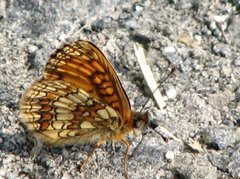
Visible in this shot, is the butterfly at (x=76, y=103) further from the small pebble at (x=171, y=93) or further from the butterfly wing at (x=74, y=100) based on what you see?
the small pebble at (x=171, y=93)

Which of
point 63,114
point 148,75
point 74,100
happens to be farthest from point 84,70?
point 148,75

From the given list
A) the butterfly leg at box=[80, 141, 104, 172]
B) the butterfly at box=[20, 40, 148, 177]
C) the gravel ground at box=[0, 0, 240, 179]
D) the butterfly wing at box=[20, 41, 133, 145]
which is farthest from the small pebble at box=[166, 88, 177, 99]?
the butterfly leg at box=[80, 141, 104, 172]

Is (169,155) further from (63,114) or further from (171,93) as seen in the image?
(63,114)

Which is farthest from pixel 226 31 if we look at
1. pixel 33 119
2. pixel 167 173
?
pixel 33 119

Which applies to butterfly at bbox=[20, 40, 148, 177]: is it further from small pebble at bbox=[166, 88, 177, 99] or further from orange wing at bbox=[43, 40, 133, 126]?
small pebble at bbox=[166, 88, 177, 99]

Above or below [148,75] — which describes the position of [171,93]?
below

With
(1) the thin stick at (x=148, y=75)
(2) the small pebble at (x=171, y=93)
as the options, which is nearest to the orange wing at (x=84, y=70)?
(1) the thin stick at (x=148, y=75)
